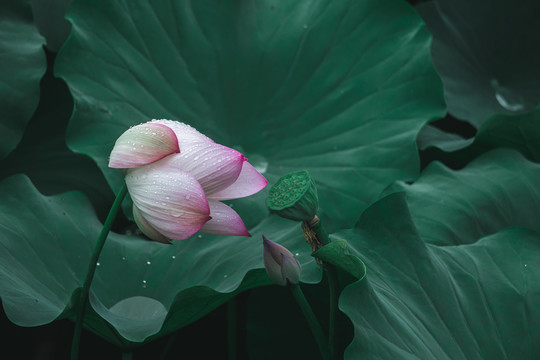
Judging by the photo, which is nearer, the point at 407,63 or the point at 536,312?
the point at 536,312


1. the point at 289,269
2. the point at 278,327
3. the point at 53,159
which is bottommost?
the point at 278,327

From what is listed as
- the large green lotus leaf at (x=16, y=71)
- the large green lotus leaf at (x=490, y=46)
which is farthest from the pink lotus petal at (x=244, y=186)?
the large green lotus leaf at (x=490, y=46)

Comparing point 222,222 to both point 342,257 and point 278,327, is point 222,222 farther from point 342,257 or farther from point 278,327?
point 278,327

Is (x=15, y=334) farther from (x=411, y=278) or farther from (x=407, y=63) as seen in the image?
(x=407, y=63)

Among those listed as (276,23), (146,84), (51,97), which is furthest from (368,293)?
(51,97)

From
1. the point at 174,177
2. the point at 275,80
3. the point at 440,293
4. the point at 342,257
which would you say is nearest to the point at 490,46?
the point at 275,80
